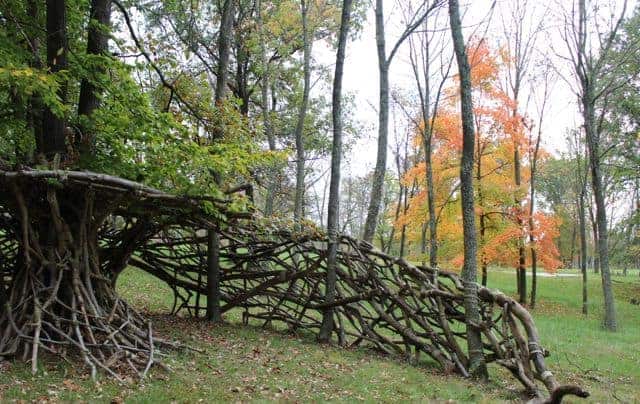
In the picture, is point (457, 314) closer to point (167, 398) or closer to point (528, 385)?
point (528, 385)

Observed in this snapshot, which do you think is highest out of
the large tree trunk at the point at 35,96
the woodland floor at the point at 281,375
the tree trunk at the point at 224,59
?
the tree trunk at the point at 224,59

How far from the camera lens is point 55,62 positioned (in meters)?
6.56

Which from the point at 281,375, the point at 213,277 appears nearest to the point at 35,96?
the point at 213,277

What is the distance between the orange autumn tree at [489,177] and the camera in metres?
18.0

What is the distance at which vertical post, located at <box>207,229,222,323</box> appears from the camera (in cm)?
1036

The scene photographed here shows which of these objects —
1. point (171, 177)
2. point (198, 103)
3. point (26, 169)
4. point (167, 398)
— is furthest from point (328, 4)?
point (167, 398)

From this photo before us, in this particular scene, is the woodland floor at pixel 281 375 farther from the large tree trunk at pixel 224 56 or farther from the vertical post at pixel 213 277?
the large tree trunk at pixel 224 56

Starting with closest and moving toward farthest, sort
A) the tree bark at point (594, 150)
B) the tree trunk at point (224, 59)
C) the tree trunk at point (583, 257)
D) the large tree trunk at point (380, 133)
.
→ the tree trunk at point (224, 59), the large tree trunk at point (380, 133), the tree bark at point (594, 150), the tree trunk at point (583, 257)

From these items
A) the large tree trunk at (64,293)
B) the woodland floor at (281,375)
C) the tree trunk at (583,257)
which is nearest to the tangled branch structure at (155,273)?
the large tree trunk at (64,293)

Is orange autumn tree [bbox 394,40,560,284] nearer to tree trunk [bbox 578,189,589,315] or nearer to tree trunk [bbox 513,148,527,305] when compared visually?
tree trunk [bbox 513,148,527,305]

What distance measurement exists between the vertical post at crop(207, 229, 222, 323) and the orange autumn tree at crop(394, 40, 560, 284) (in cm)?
1045

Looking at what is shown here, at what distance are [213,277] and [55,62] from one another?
209 inches

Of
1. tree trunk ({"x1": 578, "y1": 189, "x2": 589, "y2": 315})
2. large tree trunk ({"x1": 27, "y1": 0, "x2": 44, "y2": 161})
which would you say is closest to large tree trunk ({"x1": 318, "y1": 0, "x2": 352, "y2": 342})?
large tree trunk ({"x1": 27, "y1": 0, "x2": 44, "y2": 161})

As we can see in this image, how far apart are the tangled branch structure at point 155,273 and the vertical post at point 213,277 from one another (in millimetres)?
40
